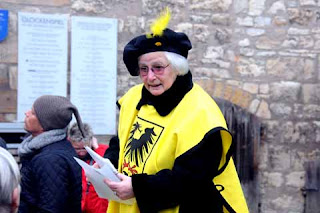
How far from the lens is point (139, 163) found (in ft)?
8.58

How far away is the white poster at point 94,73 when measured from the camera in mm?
5266

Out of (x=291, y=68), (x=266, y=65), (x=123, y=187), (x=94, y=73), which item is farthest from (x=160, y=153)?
(x=291, y=68)

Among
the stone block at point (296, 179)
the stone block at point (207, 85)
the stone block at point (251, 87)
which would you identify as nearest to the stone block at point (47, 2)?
the stone block at point (207, 85)

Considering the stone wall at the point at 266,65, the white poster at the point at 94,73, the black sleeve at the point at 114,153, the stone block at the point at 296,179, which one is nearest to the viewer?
the black sleeve at the point at 114,153

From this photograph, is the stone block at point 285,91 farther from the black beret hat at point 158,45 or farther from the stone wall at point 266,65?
the black beret hat at point 158,45

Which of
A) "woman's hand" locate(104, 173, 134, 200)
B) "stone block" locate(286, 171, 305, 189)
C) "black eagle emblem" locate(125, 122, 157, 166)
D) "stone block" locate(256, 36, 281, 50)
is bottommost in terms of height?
"stone block" locate(286, 171, 305, 189)

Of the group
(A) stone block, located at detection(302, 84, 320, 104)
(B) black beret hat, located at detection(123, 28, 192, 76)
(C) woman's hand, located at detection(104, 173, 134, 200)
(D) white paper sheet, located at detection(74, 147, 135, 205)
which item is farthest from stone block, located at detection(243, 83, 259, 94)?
(C) woman's hand, located at detection(104, 173, 134, 200)

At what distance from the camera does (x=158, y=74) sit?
104 inches

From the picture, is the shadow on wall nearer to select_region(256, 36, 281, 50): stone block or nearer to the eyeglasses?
select_region(256, 36, 281, 50): stone block

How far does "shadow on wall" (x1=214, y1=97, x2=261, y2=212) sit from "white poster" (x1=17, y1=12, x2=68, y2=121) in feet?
5.89

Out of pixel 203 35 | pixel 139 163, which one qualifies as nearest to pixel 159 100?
pixel 139 163

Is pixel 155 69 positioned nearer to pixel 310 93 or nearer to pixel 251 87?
pixel 251 87

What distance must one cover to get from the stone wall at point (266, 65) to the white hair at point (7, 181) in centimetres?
369

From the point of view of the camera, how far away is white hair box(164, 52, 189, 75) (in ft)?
A: 8.69
